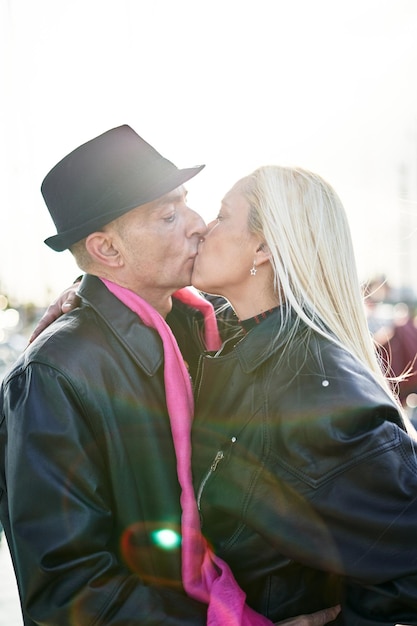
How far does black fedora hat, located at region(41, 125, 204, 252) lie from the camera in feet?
8.82

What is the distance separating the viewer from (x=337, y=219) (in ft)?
8.77

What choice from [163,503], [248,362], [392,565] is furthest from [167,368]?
[392,565]

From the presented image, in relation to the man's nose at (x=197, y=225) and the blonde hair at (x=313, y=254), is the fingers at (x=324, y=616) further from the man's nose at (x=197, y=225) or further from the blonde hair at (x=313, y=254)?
the man's nose at (x=197, y=225)

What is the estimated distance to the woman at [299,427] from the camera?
2.18m

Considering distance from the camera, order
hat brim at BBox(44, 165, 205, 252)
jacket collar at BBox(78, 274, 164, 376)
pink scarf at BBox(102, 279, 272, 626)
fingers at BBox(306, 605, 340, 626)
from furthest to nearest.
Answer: hat brim at BBox(44, 165, 205, 252) < jacket collar at BBox(78, 274, 164, 376) < fingers at BBox(306, 605, 340, 626) < pink scarf at BBox(102, 279, 272, 626)

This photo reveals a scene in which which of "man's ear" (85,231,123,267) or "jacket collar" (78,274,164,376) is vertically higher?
"man's ear" (85,231,123,267)

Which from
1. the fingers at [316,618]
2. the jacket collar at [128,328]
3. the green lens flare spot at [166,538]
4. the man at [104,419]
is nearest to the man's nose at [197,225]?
the man at [104,419]

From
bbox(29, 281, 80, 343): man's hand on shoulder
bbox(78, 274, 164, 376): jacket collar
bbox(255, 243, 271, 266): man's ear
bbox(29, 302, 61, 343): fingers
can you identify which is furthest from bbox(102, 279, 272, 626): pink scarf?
bbox(255, 243, 271, 266): man's ear

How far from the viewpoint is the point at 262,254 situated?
107 inches

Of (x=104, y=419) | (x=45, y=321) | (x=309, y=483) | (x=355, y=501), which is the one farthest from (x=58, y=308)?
(x=355, y=501)

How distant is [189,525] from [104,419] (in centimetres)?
44

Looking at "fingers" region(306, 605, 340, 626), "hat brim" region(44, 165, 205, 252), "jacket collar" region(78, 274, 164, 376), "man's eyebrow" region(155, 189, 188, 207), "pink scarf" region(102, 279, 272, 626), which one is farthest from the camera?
"man's eyebrow" region(155, 189, 188, 207)

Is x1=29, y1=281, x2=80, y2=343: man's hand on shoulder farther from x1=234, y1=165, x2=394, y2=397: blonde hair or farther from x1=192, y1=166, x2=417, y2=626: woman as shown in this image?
x1=234, y1=165, x2=394, y2=397: blonde hair

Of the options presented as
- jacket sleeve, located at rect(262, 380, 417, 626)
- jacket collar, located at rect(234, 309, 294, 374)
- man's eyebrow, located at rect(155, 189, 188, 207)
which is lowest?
jacket sleeve, located at rect(262, 380, 417, 626)
